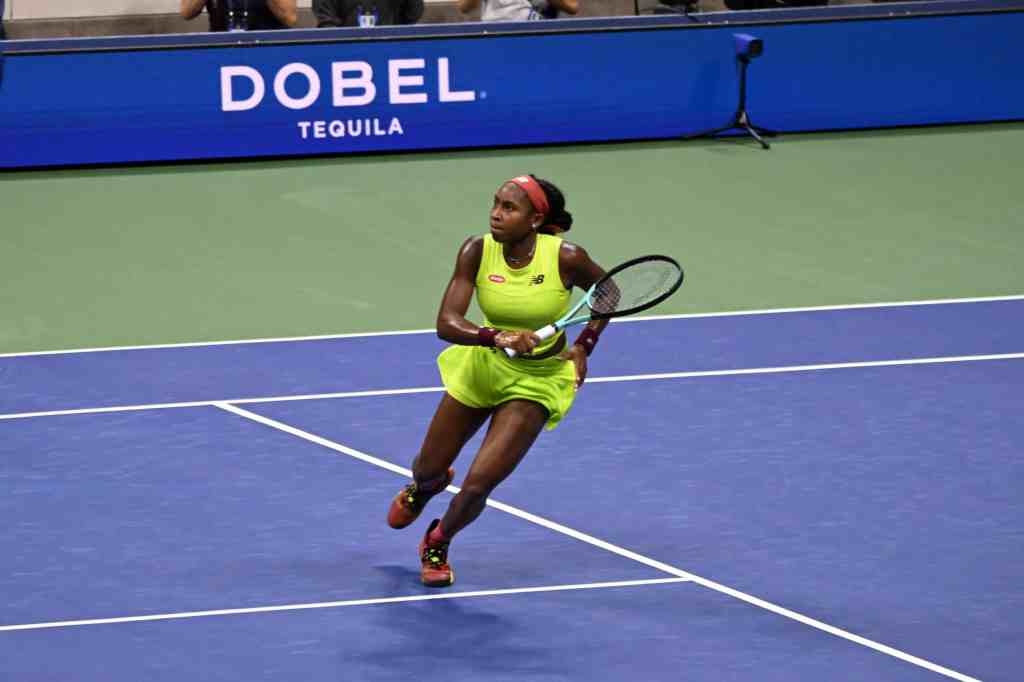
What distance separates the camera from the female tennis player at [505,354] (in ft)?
27.6

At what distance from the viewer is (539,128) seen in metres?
17.6

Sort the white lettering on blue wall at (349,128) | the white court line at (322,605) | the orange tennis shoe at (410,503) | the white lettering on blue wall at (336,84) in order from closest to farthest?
the white court line at (322,605), the orange tennis shoe at (410,503), the white lettering on blue wall at (336,84), the white lettering on blue wall at (349,128)

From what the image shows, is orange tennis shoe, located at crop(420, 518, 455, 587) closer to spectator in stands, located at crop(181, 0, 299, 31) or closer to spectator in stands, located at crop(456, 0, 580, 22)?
spectator in stands, located at crop(181, 0, 299, 31)

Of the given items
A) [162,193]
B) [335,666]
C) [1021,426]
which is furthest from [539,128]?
[335,666]

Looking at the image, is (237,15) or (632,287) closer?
(632,287)

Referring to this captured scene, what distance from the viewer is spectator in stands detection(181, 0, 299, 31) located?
17.3 metres

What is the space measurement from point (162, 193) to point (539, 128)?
344cm

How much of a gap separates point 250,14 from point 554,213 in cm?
941

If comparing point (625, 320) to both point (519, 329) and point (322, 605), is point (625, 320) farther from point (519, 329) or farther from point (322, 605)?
point (322, 605)

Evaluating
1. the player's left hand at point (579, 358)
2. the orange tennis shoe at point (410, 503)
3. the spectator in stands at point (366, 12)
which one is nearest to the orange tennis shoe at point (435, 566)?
the orange tennis shoe at point (410, 503)

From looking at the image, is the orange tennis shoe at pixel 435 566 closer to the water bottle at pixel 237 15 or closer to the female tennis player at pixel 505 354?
the female tennis player at pixel 505 354

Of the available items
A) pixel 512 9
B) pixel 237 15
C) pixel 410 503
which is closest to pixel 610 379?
pixel 410 503

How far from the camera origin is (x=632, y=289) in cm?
854

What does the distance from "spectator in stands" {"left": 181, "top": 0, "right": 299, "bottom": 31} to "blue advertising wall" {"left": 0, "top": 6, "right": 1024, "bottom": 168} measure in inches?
25.6
